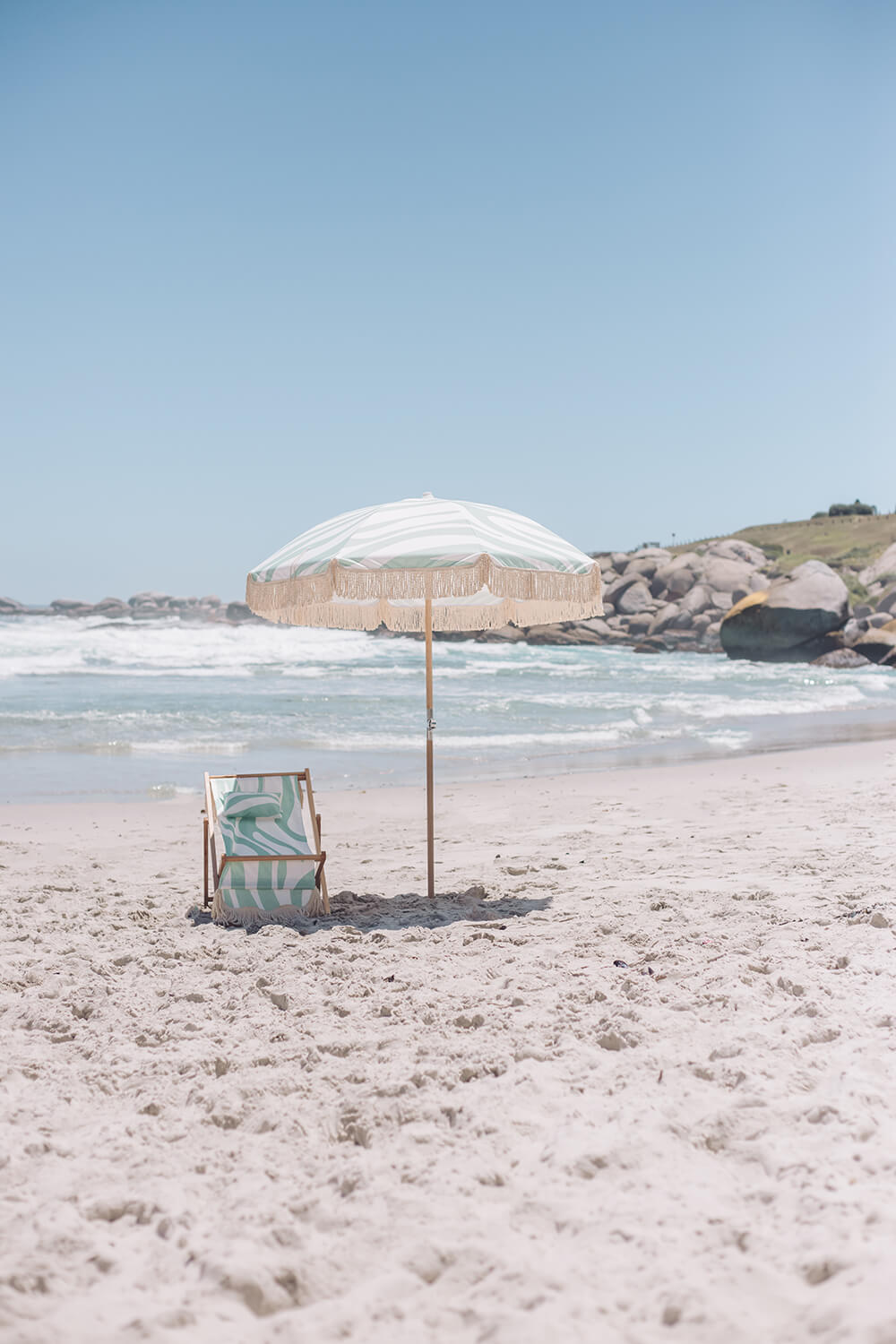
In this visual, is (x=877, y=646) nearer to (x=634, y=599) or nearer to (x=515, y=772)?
(x=634, y=599)

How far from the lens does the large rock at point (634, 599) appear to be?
4712cm

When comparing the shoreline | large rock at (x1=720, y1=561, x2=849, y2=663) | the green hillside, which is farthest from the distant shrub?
the shoreline

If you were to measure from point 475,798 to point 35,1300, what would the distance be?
7.56 meters

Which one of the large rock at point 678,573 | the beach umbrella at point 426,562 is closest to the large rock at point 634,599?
the large rock at point 678,573

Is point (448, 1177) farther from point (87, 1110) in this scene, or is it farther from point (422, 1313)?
point (87, 1110)

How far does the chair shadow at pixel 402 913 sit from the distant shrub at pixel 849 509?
90.2 meters

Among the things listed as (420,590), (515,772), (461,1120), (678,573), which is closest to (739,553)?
(678,573)

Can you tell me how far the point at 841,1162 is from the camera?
242 centimetres

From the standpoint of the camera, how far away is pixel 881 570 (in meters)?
48.9

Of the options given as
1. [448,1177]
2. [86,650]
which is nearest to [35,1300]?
[448,1177]

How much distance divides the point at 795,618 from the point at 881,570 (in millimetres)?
21285

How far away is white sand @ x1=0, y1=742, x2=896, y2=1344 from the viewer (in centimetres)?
203

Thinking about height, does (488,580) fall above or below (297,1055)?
above

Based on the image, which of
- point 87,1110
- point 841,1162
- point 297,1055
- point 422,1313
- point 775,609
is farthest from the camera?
point 775,609
